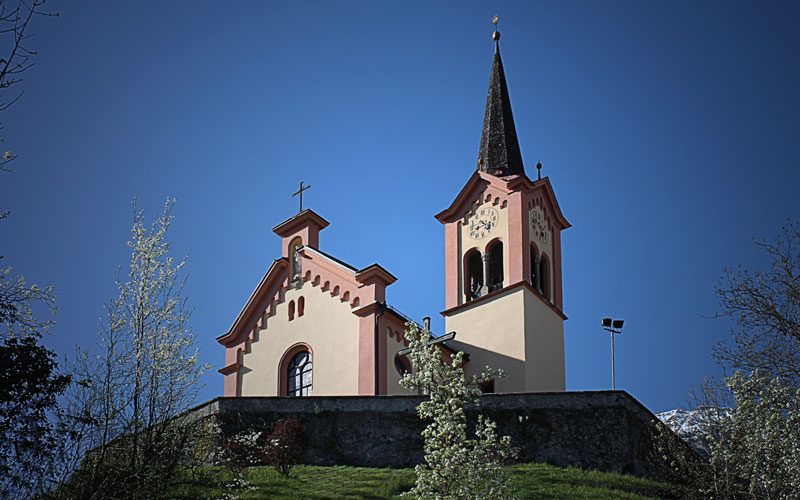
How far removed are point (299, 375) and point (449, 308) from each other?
743 cm

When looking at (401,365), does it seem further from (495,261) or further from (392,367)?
(495,261)

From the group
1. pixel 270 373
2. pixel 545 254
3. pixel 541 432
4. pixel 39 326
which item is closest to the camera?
pixel 39 326

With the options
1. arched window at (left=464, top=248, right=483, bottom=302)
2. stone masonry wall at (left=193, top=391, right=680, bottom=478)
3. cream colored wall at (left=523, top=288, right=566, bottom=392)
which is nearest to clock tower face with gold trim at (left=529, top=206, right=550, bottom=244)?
arched window at (left=464, top=248, right=483, bottom=302)

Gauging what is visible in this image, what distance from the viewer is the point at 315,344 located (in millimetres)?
35094

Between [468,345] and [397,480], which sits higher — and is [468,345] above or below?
above

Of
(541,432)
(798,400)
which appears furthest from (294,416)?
(798,400)

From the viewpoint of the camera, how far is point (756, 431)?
22.8 metres

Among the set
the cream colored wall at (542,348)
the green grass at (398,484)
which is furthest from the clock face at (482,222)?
the green grass at (398,484)

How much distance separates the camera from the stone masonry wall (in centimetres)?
2792

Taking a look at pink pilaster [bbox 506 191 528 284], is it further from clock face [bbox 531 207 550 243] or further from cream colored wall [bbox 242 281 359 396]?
cream colored wall [bbox 242 281 359 396]

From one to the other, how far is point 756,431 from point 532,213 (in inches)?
761

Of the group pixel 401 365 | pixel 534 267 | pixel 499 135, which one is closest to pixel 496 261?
pixel 534 267

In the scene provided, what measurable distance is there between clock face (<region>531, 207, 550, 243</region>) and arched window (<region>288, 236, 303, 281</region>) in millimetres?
9402

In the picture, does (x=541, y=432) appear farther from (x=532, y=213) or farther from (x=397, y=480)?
(x=532, y=213)
